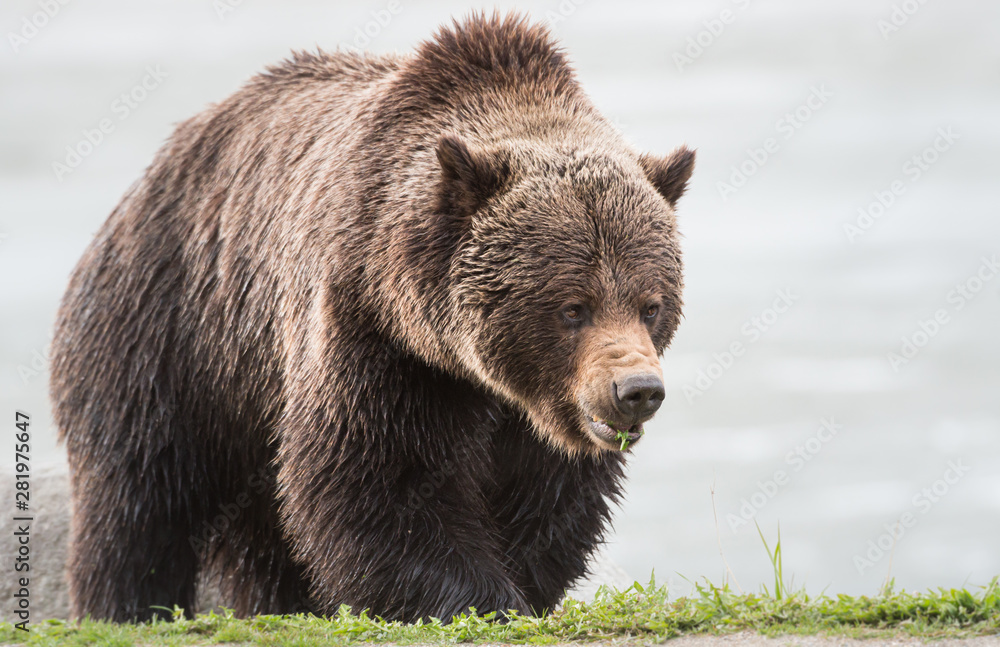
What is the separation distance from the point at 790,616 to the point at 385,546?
2460 millimetres

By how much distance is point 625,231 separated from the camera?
6.35 metres

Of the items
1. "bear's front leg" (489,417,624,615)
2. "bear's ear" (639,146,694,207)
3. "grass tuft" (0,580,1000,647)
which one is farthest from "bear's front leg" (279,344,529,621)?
"bear's ear" (639,146,694,207)

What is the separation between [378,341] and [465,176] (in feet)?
3.81

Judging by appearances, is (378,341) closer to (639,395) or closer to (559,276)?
(559,276)

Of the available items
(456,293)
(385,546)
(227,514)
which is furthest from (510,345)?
(227,514)

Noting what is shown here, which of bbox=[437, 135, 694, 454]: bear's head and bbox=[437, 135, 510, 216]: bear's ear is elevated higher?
bbox=[437, 135, 510, 216]: bear's ear

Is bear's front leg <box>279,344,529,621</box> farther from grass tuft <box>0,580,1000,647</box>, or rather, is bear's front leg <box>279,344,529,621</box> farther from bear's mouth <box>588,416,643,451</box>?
bear's mouth <box>588,416,643,451</box>

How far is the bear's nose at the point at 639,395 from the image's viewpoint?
5711 mm

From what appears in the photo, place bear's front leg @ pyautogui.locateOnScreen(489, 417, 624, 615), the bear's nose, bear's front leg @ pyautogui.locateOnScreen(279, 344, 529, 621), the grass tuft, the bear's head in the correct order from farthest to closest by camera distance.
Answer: bear's front leg @ pyautogui.locateOnScreen(489, 417, 624, 615) → bear's front leg @ pyautogui.locateOnScreen(279, 344, 529, 621) → the bear's head → the bear's nose → the grass tuft

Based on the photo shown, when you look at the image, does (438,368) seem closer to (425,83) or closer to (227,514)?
(425,83)

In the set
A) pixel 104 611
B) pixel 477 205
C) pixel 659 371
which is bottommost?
pixel 104 611

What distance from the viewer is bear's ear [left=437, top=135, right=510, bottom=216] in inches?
252

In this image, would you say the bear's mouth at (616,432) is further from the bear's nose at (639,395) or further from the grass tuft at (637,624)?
the grass tuft at (637,624)

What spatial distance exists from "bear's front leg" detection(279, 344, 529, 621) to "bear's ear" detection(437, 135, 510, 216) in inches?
40.3
